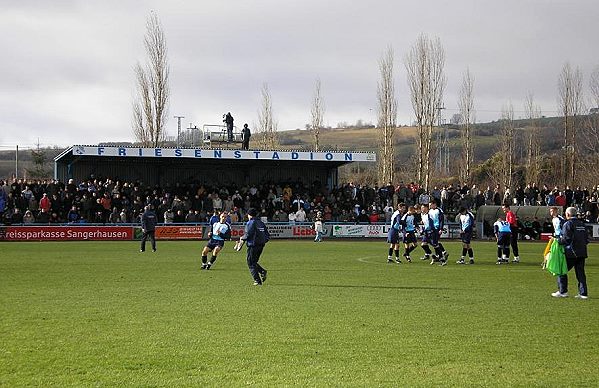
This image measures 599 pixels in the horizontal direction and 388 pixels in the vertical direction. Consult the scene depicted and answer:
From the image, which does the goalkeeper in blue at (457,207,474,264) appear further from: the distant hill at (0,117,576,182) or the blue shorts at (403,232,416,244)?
the distant hill at (0,117,576,182)

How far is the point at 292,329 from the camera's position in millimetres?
11531

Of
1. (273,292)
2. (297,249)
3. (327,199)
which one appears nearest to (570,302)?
(273,292)

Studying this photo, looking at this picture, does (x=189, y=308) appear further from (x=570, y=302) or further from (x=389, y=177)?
(x=389, y=177)

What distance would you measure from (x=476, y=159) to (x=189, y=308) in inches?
4118

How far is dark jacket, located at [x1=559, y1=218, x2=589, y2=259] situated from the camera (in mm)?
15609

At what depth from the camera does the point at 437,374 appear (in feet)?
28.4

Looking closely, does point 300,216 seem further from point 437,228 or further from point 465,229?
point 465,229

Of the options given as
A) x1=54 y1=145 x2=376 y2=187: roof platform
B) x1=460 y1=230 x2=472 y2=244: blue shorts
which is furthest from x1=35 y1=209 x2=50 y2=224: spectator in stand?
x1=460 y1=230 x2=472 y2=244: blue shorts

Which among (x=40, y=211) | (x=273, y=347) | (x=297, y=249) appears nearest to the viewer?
(x=273, y=347)

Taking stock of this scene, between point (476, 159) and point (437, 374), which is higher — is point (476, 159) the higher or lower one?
the higher one

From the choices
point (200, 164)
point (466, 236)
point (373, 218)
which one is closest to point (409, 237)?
point (466, 236)

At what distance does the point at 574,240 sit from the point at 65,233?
100 ft

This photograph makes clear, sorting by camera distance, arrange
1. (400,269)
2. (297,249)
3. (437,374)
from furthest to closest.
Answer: (297,249), (400,269), (437,374)

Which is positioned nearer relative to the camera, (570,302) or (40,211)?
(570,302)
